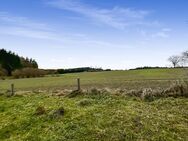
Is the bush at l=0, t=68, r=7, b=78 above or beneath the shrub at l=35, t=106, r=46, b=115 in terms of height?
above

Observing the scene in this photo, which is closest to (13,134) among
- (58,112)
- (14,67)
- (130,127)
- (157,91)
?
(58,112)

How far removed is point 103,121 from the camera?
40.5ft

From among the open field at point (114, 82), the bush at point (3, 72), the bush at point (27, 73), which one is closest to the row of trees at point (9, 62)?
the bush at point (3, 72)

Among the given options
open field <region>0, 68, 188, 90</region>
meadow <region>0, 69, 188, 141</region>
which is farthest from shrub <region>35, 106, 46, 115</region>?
open field <region>0, 68, 188, 90</region>

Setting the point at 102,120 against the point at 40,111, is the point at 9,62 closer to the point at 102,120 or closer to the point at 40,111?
the point at 40,111

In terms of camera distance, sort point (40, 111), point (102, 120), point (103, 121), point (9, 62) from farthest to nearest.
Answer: point (9, 62) < point (40, 111) < point (102, 120) < point (103, 121)

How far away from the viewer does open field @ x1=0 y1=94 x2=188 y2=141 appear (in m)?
11.4

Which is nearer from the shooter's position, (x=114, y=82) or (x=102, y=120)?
(x=102, y=120)

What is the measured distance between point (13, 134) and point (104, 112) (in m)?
3.32

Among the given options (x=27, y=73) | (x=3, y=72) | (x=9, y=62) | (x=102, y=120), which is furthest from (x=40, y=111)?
(x=9, y=62)

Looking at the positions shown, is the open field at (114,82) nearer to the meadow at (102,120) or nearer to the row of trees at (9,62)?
the meadow at (102,120)

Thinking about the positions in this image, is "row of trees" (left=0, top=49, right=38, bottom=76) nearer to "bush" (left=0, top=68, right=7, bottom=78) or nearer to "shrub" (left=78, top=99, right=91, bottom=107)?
"bush" (left=0, top=68, right=7, bottom=78)

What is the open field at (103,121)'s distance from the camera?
1143 centimetres

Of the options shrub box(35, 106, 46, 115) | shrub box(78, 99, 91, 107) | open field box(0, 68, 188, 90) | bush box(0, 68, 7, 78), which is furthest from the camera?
bush box(0, 68, 7, 78)
